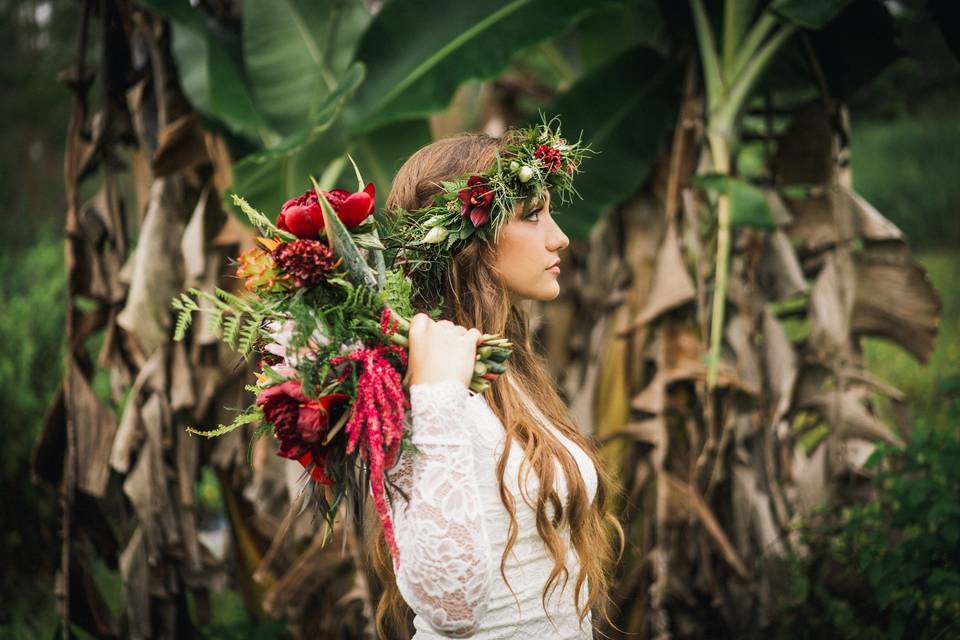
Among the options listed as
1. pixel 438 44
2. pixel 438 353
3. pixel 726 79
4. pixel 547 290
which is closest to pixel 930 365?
pixel 726 79

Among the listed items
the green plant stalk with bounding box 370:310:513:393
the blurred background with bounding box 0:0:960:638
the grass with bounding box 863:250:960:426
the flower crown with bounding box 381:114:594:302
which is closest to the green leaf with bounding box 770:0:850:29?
the blurred background with bounding box 0:0:960:638

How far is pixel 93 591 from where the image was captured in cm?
294

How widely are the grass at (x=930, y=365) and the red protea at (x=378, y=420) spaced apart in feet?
15.4

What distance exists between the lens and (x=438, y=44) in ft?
9.39

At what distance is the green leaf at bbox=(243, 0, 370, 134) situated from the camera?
310cm

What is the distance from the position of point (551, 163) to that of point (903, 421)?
2.20 meters

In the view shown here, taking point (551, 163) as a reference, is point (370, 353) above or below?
below

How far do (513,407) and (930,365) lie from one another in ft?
19.5

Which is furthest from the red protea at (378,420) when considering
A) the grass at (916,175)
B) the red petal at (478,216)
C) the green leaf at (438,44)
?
the grass at (916,175)

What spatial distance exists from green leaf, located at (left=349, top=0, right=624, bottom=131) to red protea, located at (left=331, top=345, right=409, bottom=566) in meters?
1.63

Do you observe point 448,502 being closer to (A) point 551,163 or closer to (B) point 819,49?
(A) point 551,163

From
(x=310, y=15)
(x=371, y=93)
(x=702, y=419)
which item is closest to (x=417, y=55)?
(x=371, y=93)

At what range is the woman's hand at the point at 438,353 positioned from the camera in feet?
4.47

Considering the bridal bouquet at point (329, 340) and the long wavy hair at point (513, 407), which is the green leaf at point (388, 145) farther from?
the bridal bouquet at point (329, 340)
